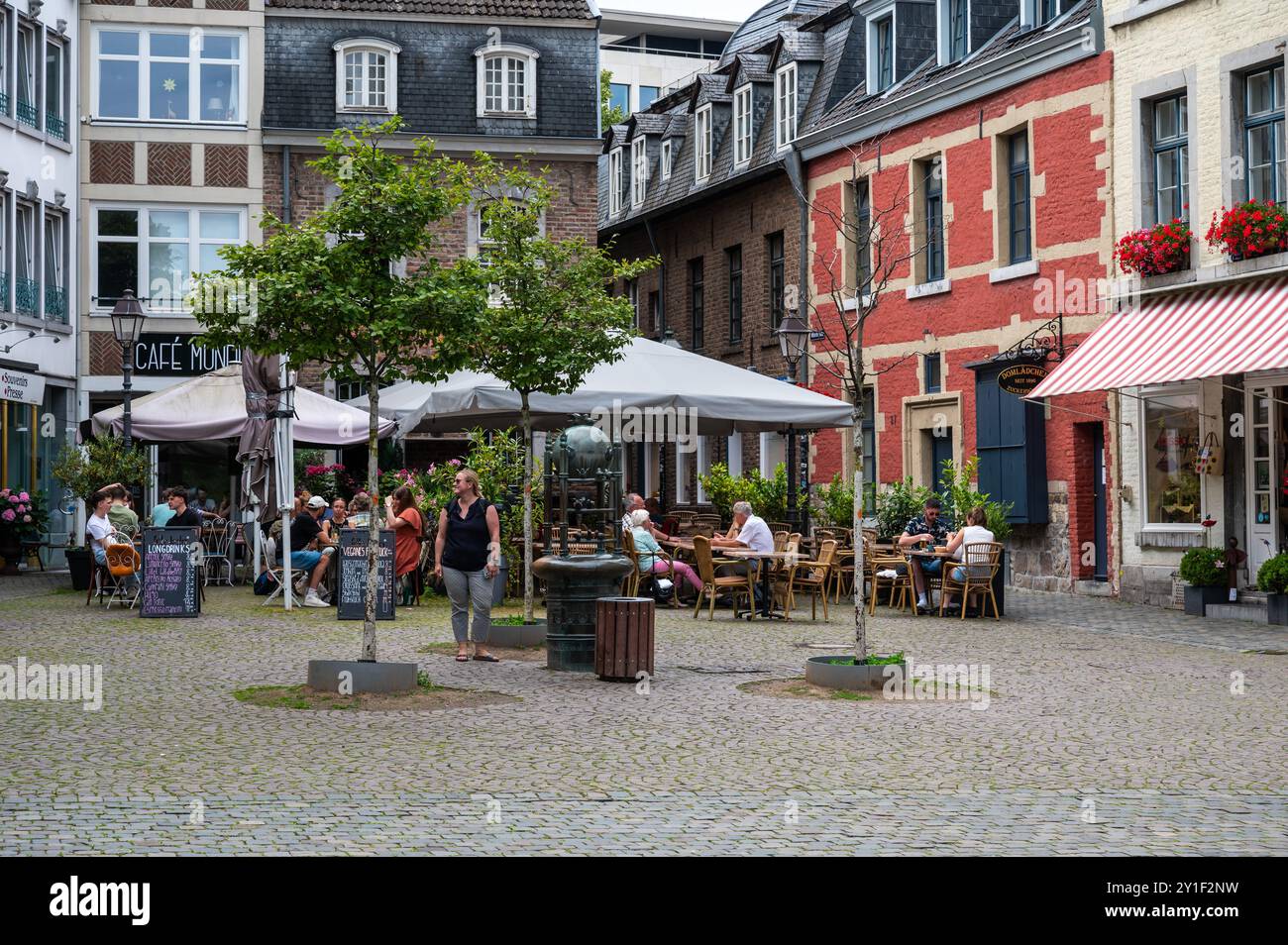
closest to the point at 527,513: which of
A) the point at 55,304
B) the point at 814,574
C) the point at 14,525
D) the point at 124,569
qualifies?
the point at 814,574

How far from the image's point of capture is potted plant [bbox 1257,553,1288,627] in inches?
667

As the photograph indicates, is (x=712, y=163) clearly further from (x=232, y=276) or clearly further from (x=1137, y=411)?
(x=232, y=276)

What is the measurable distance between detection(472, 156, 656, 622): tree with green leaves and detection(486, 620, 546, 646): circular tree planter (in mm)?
801

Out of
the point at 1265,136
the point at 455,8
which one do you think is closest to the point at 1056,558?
the point at 1265,136

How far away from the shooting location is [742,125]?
3216 centimetres

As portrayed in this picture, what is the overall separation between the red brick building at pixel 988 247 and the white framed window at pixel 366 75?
835 cm

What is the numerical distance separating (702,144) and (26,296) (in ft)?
45.4

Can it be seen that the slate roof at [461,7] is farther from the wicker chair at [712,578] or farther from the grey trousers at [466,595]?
the grey trousers at [466,595]

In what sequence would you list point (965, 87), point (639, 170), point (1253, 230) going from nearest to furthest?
point (1253, 230)
point (965, 87)
point (639, 170)

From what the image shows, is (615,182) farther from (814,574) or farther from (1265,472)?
(1265,472)

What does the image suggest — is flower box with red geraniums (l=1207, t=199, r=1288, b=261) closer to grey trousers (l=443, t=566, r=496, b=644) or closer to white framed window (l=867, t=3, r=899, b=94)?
grey trousers (l=443, t=566, r=496, b=644)

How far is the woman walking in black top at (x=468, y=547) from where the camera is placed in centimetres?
1291

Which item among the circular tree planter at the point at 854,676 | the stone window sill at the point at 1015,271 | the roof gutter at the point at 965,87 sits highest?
the roof gutter at the point at 965,87

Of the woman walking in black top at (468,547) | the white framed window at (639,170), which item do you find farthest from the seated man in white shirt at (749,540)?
the white framed window at (639,170)
